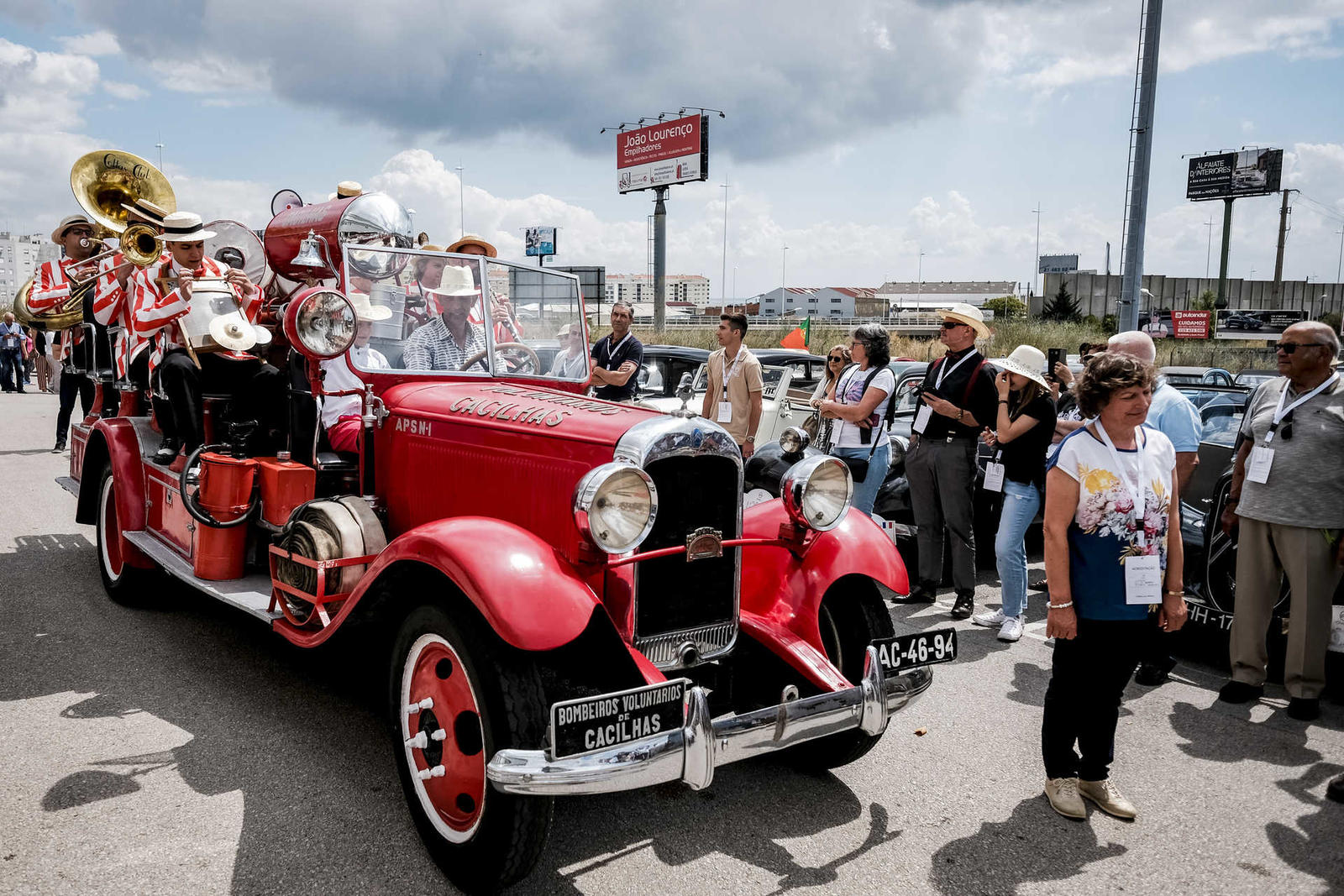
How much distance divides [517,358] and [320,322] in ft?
3.06

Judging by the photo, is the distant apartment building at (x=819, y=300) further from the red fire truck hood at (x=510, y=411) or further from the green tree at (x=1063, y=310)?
the red fire truck hood at (x=510, y=411)

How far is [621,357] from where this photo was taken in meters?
8.34

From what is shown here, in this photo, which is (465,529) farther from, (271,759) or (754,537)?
(271,759)

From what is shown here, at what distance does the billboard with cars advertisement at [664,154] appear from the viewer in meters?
38.5

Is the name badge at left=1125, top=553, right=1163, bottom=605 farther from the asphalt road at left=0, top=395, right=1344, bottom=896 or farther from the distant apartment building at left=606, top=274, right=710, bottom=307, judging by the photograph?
the distant apartment building at left=606, top=274, right=710, bottom=307

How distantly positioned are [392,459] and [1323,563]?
Result: 4346mm

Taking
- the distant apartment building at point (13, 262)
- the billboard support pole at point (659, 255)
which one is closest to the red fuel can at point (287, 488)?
the billboard support pole at point (659, 255)

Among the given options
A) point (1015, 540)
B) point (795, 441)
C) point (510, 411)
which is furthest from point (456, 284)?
point (1015, 540)

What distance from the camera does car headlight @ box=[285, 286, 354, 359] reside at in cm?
387

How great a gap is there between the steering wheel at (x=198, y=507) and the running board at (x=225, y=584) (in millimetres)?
279

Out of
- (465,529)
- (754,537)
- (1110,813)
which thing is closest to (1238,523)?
(1110,813)

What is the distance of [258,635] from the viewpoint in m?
5.18

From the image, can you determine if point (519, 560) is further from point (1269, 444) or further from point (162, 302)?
point (1269, 444)

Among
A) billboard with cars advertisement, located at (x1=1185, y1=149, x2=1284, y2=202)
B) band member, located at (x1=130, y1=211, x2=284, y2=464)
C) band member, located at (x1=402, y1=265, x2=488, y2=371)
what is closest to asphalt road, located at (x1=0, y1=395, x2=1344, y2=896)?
band member, located at (x1=130, y1=211, x2=284, y2=464)
